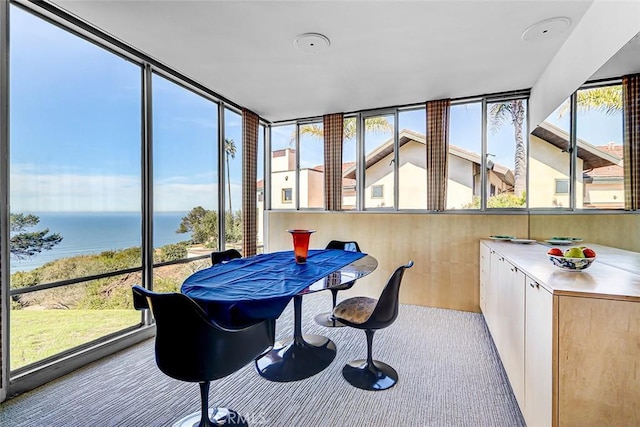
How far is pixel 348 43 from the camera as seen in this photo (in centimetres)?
Result: 262

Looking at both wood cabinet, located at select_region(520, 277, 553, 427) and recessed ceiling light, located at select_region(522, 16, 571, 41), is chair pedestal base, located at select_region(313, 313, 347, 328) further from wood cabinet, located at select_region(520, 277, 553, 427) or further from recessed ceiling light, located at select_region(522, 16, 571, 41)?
recessed ceiling light, located at select_region(522, 16, 571, 41)

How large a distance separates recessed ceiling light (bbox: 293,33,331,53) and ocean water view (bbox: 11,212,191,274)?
2.15 m

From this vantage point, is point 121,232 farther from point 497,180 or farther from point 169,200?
point 497,180

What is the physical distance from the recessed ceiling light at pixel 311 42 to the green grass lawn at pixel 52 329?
2933 millimetres

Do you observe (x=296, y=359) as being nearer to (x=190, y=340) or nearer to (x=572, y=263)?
(x=190, y=340)

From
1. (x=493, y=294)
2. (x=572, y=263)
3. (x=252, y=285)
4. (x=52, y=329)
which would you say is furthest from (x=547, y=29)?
(x=52, y=329)

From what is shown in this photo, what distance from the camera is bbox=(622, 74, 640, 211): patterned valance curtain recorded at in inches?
62.7

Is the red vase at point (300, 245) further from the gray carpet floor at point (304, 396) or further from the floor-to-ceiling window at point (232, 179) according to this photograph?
the floor-to-ceiling window at point (232, 179)

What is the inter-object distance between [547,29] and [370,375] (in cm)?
298

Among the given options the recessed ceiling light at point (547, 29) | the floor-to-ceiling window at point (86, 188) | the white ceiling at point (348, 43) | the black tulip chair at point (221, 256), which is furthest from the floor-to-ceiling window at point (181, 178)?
the recessed ceiling light at point (547, 29)

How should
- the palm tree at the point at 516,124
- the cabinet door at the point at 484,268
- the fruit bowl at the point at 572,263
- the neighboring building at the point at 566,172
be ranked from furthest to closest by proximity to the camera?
the palm tree at the point at 516,124
the cabinet door at the point at 484,268
the neighboring building at the point at 566,172
the fruit bowl at the point at 572,263

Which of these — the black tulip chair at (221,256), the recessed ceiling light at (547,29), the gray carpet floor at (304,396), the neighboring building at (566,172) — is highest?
the recessed ceiling light at (547,29)

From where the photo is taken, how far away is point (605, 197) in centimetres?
230

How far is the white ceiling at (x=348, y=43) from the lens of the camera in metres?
2.17
